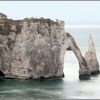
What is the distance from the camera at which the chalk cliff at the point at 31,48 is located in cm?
10219

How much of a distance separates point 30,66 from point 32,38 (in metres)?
5.26

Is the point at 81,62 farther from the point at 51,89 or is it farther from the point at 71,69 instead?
the point at 51,89

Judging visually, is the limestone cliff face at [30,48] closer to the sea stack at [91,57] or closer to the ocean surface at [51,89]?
the ocean surface at [51,89]

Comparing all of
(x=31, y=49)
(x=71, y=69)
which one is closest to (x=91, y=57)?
(x=71, y=69)

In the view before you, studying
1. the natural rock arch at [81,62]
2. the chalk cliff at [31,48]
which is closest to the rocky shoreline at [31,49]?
the chalk cliff at [31,48]

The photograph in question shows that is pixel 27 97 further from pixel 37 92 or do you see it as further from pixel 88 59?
pixel 88 59

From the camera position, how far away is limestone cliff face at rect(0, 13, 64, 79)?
102 meters

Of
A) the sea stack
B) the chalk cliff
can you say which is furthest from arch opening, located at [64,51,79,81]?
the chalk cliff

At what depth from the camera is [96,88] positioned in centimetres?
9662

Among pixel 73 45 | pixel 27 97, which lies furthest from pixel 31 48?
pixel 27 97

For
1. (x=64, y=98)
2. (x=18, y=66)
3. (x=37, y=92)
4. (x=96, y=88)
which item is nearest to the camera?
(x=64, y=98)

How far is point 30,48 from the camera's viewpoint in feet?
335

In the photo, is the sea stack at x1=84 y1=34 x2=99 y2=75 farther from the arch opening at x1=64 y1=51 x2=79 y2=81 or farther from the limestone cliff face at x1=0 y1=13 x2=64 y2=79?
the limestone cliff face at x1=0 y1=13 x2=64 y2=79

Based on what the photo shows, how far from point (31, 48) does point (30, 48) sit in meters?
0.19
